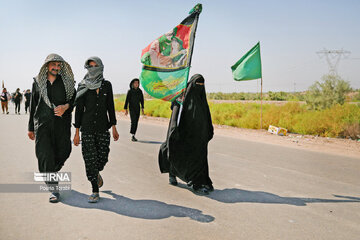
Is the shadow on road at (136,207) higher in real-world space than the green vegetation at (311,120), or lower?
lower

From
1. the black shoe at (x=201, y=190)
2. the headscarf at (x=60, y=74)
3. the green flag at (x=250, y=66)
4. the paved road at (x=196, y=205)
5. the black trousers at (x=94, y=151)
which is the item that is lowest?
the paved road at (x=196, y=205)

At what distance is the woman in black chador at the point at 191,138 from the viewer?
4.91 m

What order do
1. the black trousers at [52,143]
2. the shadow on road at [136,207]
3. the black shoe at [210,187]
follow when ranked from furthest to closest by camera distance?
1. the black shoe at [210,187]
2. the black trousers at [52,143]
3. the shadow on road at [136,207]

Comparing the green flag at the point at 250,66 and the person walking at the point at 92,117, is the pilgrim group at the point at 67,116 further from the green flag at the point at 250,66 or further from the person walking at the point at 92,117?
the green flag at the point at 250,66

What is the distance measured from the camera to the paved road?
344 centimetres

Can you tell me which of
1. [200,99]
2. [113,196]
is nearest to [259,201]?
[200,99]

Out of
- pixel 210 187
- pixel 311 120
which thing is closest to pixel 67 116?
pixel 210 187

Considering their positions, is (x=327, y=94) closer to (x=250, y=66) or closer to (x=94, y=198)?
(x=250, y=66)

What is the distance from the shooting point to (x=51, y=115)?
4336mm

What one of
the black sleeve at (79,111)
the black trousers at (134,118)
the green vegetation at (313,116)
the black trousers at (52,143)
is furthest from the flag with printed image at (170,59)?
the green vegetation at (313,116)

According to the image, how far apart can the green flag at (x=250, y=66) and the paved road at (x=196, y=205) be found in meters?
6.25

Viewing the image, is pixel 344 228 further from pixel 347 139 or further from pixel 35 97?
pixel 347 139

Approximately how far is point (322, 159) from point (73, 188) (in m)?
6.00

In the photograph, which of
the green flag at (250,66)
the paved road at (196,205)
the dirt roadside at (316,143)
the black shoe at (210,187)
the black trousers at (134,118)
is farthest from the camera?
the green flag at (250,66)
